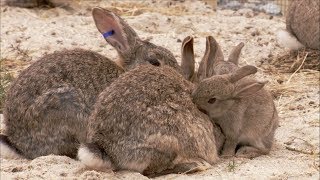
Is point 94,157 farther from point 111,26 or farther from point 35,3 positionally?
point 35,3

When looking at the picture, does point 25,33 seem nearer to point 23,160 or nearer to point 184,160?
point 23,160

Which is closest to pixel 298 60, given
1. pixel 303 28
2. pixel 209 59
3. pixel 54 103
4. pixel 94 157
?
pixel 303 28

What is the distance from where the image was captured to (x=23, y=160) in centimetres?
579

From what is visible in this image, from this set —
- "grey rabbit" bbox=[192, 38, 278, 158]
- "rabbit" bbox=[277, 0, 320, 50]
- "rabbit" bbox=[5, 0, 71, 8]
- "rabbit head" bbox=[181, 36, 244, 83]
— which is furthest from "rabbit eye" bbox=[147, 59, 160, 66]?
"rabbit" bbox=[5, 0, 71, 8]

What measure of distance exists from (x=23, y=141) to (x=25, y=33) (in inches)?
156

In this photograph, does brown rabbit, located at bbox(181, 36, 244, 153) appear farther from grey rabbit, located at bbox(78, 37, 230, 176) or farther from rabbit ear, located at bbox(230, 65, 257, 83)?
grey rabbit, located at bbox(78, 37, 230, 176)

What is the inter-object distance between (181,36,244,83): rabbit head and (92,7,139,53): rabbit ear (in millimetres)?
510

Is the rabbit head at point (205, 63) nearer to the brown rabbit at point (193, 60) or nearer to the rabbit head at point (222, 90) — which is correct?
the brown rabbit at point (193, 60)

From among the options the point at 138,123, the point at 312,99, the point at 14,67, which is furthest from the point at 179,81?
the point at 14,67

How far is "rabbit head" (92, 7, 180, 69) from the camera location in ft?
20.2

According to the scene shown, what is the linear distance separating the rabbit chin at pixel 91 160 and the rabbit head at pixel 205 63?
3.78 feet

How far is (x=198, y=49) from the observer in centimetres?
921

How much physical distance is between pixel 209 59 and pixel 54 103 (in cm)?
119

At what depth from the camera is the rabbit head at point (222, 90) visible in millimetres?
5504
